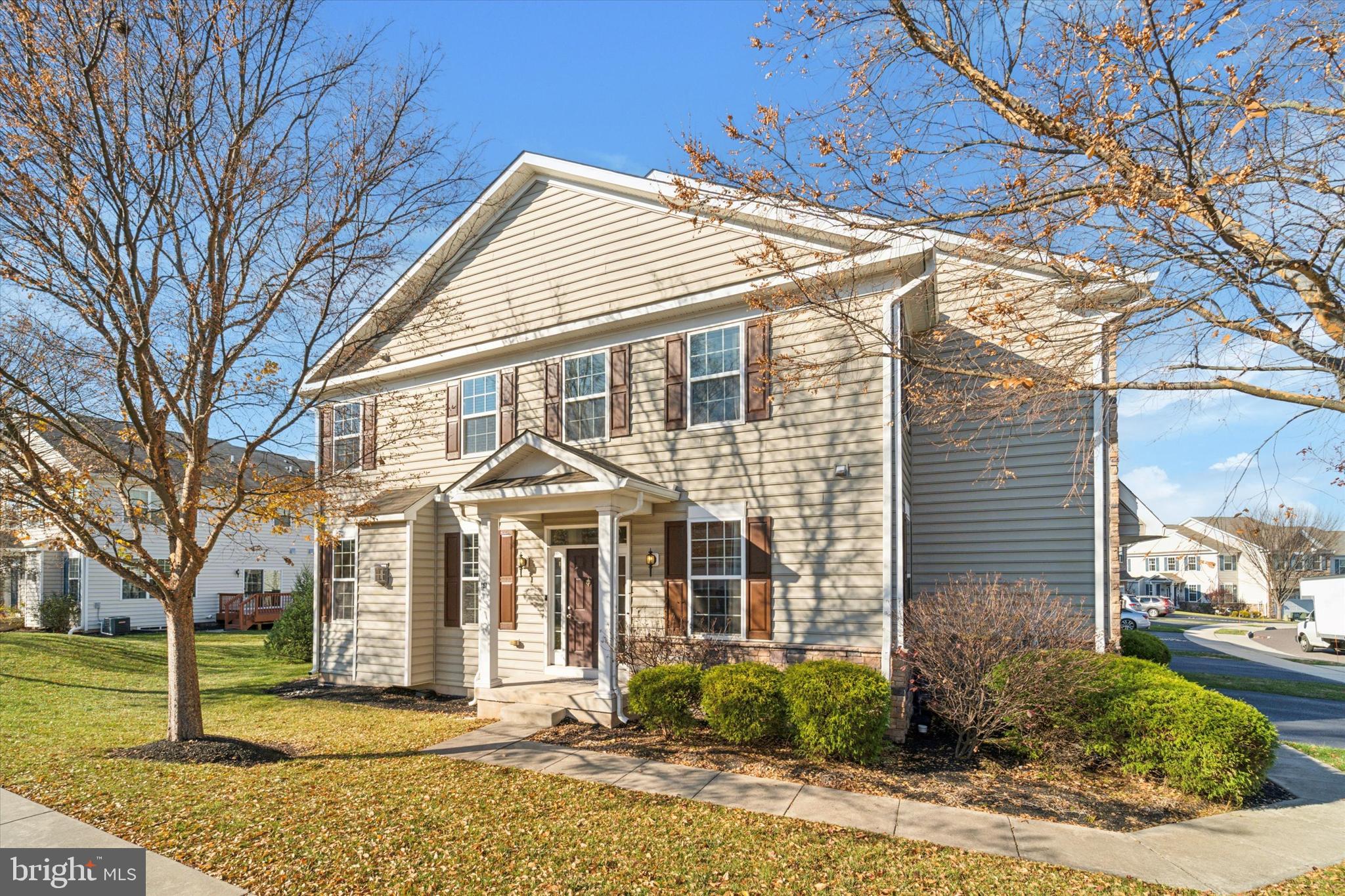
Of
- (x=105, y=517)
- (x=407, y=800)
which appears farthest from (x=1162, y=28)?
(x=105, y=517)

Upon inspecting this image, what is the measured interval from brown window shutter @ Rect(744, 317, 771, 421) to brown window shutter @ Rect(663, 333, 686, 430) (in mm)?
1013

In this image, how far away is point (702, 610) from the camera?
9734 mm

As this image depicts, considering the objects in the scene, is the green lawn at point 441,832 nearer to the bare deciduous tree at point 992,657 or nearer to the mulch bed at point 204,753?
the mulch bed at point 204,753

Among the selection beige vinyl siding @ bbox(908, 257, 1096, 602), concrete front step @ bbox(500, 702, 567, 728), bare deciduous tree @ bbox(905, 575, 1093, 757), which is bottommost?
concrete front step @ bbox(500, 702, 567, 728)

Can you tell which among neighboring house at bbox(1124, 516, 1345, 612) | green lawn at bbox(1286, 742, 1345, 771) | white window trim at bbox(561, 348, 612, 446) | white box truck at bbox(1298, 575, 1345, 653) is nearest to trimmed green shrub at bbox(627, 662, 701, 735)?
white window trim at bbox(561, 348, 612, 446)

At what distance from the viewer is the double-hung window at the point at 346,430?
13.5 m

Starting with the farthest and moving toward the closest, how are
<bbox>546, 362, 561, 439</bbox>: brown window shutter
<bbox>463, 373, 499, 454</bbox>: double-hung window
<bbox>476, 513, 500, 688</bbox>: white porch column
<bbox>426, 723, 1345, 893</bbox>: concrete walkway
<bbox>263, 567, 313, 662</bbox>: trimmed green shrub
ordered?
1. <bbox>263, 567, 313, 662</bbox>: trimmed green shrub
2. <bbox>463, 373, 499, 454</bbox>: double-hung window
3. <bbox>546, 362, 561, 439</bbox>: brown window shutter
4. <bbox>476, 513, 500, 688</bbox>: white porch column
5. <bbox>426, 723, 1345, 893</bbox>: concrete walkway

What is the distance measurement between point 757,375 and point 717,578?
2.77 m

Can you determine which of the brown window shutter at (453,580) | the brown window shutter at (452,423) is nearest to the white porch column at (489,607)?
the brown window shutter at (453,580)

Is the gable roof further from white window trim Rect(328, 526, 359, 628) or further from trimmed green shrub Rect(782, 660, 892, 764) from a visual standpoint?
trimmed green shrub Rect(782, 660, 892, 764)

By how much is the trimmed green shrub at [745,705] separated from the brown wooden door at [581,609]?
2997 mm

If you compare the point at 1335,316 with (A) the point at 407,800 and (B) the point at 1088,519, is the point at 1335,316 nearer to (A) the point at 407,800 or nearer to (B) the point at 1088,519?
(B) the point at 1088,519

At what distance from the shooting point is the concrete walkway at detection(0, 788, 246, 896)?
4824mm

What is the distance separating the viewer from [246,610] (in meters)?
26.3
